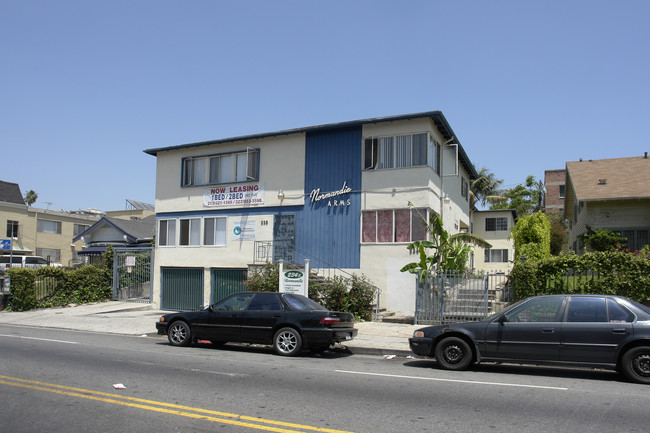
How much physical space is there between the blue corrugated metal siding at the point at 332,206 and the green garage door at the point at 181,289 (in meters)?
5.51

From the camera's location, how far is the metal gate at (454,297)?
16422mm

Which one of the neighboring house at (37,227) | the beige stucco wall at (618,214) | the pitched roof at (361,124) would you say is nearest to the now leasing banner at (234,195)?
the pitched roof at (361,124)

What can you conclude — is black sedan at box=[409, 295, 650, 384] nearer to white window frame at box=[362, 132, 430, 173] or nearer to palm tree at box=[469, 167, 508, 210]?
white window frame at box=[362, 132, 430, 173]

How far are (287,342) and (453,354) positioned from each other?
3.81 m

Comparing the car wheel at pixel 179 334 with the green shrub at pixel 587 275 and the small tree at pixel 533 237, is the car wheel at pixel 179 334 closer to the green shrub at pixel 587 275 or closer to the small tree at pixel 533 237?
the green shrub at pixel 587 275

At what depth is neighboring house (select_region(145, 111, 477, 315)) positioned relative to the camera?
20000mm

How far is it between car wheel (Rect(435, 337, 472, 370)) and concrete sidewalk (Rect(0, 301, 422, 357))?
225cm

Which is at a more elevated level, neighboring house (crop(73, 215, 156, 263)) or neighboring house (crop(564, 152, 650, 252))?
neighboring house (crop(564, 152, 650, 252))

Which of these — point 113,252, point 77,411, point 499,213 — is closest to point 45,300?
point 113,252

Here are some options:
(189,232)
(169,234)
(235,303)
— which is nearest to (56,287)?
(169,234)

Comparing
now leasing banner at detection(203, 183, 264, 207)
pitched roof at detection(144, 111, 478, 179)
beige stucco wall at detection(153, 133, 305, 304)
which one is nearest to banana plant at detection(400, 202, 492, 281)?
pitched roof at detection(144, 111, 478, 179)

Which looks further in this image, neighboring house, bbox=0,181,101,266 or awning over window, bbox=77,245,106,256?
neighboring house, bbox=0,181,101,266

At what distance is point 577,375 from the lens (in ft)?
31.3

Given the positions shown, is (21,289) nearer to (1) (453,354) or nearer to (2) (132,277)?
(2) (132,277)
